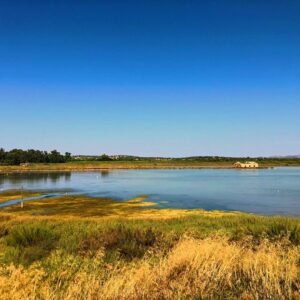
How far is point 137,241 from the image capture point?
11.8m

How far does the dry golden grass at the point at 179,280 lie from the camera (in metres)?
6.38

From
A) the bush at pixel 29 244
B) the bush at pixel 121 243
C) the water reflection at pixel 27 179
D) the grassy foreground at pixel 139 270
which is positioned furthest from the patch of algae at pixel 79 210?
the water reflection at pixel 27 179

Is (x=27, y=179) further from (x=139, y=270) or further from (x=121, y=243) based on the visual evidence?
(x=139, y=270)

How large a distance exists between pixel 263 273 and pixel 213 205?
31.6 meters

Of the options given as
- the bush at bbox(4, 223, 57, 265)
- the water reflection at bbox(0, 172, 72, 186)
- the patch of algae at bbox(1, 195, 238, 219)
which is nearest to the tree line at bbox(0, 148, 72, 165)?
the water reflection at bbox(0, 172, 72, 186)

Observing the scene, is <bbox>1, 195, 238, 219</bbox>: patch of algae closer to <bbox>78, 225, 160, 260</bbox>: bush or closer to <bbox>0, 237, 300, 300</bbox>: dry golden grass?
<bbox>78, 225, 160, 260</bbox>: bush

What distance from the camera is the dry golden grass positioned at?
638 cm

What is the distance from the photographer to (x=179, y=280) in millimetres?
7320

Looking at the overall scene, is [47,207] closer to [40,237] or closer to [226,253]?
[40,237]

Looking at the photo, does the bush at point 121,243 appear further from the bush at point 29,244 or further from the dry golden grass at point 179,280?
the dry golden grass at point 179,280

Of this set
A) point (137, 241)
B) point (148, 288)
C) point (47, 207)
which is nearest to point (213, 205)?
point (47, 207)

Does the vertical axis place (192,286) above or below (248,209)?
above

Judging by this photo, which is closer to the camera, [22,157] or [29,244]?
[29,244]

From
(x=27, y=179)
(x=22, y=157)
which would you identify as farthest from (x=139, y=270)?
(x=22, y=157)
